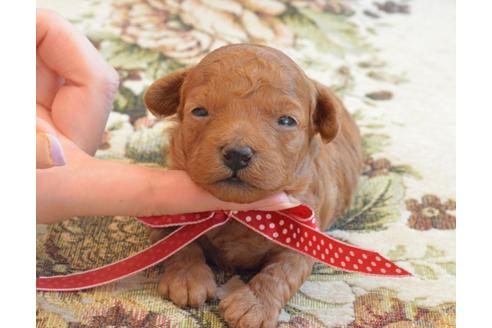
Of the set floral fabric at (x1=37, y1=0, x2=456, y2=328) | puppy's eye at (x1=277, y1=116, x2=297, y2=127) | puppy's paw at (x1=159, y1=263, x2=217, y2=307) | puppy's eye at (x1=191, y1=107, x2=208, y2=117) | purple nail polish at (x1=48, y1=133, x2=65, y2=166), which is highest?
purple nail polish at (x1=48, y1=133, x2=65, y2=166)

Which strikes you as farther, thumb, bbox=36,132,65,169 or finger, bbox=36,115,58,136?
finger, bbox=36,115,58,136

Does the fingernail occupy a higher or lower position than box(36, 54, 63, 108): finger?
higher

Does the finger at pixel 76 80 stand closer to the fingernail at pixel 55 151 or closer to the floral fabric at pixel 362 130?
the floral fabric at pixel 362 130

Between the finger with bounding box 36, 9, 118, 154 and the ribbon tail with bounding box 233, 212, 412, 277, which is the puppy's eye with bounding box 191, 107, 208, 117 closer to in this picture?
the ribbon tail with bounding box 233, 212, 412, 277

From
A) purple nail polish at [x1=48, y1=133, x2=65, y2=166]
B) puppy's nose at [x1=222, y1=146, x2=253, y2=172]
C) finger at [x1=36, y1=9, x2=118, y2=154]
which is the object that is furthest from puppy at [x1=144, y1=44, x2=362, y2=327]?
purple nail polish at [x1=48, y1=133, x2=65, y2=166]

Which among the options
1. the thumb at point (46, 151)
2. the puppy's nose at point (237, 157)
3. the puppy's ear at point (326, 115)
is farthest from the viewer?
the puppy's ear at point (326, 115)

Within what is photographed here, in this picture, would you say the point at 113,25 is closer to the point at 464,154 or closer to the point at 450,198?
the point at 450,198

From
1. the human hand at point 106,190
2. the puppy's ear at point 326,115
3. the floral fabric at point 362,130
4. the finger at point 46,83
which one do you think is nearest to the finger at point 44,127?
the human hand at point 106,190
